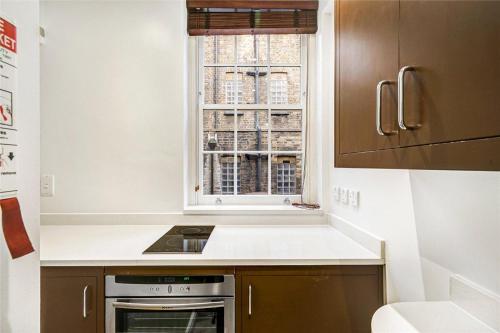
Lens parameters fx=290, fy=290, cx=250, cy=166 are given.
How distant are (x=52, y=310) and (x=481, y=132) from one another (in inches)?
66.4

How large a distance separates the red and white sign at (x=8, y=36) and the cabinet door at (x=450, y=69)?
840 mm

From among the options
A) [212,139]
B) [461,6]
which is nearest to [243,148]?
[212,139]

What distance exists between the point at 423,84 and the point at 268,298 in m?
1.09

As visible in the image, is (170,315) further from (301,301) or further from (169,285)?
(301,301)

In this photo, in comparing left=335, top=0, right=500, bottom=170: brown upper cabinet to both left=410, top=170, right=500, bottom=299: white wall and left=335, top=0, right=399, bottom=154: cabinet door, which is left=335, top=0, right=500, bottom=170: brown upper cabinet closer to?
left=335, top=0, right=399, bottom=154: cabinet door

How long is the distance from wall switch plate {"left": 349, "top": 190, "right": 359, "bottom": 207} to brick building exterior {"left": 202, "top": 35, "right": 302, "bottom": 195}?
1.73 feet

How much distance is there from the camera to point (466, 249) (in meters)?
0.90

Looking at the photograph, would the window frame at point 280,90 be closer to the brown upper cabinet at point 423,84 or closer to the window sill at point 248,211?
the window sill at point 248,211

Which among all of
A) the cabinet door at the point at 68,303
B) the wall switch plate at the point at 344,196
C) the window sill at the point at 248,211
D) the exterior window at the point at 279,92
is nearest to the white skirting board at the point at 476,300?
the wall switch plate at the point at 344,196

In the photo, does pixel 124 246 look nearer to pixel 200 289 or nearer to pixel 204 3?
pixel 200 289

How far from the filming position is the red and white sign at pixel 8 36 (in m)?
0.52

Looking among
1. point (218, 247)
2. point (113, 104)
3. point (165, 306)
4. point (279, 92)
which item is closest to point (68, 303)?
point (165, 306)

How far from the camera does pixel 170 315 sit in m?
1.35

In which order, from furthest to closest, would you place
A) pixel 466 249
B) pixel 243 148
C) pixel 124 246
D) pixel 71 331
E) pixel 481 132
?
pixel 243 148, pixel 124 246, pixel 71 331, pixel 466 249, pixel 481 132
